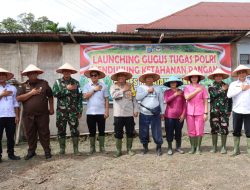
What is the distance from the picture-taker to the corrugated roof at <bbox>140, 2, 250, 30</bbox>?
1591cm

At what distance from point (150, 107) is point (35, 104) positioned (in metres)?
2.25

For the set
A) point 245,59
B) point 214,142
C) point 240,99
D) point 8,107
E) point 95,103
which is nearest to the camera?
point 8,107

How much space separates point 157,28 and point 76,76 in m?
7.23

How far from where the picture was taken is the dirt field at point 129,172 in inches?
191

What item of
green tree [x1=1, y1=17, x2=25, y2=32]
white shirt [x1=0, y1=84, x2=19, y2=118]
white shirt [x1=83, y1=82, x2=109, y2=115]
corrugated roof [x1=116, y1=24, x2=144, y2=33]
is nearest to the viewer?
white shirt [x1=0, y1=84, x2=19, y2=118]

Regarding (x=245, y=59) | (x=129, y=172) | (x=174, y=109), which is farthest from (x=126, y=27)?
(x=129, y=172)

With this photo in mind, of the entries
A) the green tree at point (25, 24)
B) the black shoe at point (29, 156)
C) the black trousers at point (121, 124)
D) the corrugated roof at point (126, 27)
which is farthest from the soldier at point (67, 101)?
the green tree at point (25, 24)

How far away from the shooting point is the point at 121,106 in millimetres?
6492

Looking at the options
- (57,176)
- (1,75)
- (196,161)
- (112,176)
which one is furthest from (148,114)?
(1,75)

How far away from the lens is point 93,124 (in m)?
6.65

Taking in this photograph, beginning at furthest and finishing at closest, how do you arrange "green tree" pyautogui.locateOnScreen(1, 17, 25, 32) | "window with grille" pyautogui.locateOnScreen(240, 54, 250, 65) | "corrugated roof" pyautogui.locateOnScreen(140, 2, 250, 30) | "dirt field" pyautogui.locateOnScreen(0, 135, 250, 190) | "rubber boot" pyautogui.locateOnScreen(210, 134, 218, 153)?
1. "green tree" pyautogui.locateOnScreen(1, 17, 25, 32)
2. "corrugated roof" pyautogui.locateOnScreen(140, 2, 250, 30)
3. "window with grille" pyautogui.locateOnScreen(240, 54, 250, 65)
4. "rubber boot" pyautogui.locateOnScreen(210, 134, 218, 153)
5. "dirt field" pyautogui.locateOnScreen(0, 135, 250, 190)

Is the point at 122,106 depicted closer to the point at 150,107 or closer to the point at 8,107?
the point at 150,107

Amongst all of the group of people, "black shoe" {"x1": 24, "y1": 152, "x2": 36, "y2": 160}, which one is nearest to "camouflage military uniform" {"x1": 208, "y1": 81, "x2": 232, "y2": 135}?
the group of people

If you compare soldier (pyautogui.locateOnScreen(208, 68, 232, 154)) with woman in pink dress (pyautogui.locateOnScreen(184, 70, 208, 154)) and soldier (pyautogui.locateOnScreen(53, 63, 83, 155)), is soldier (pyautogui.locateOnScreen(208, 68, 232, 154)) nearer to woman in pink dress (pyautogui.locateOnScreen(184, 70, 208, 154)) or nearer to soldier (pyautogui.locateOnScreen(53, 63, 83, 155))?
woman in pink dress (pyautogui.locateOnScreen(184, 70, 208, 154))
